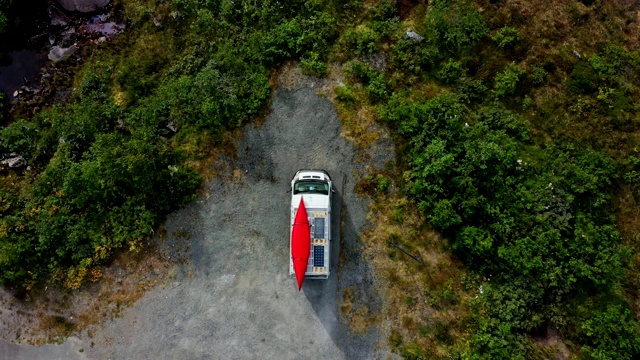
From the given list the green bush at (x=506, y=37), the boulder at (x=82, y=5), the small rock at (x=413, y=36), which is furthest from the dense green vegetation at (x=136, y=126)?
the green bush at (x=506, y=37)

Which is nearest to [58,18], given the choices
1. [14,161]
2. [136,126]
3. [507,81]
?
[14,161]

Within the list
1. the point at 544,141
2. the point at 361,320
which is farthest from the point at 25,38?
the point at 544,141

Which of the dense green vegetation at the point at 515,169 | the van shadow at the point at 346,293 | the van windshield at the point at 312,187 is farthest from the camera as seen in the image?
the van shadow at the point at 346,293

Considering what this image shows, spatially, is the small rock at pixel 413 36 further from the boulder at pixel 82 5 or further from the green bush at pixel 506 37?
the boulder at pixel 82 5

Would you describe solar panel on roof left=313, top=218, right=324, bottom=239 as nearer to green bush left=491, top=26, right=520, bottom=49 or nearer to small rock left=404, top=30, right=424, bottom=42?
small rock left=404, top=30, right=424, bottom=42

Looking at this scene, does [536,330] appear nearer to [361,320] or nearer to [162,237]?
[361,320]

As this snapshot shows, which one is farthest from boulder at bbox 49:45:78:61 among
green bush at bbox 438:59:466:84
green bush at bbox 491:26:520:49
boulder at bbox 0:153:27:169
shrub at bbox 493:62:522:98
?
shrub at bbox 493:62:522:98
